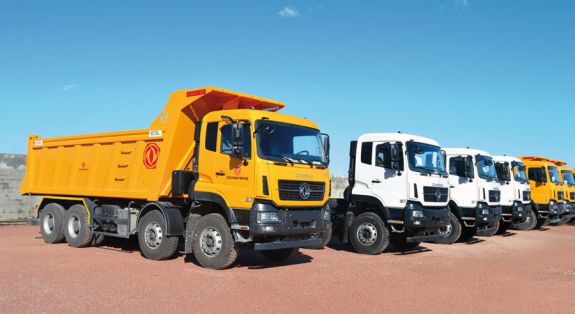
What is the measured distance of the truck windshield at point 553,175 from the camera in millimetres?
21538

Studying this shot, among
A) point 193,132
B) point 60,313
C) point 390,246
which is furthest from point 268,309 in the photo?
point 390,246

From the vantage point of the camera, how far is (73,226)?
1288cm

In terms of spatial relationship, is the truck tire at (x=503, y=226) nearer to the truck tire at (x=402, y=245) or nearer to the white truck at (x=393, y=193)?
the truck tire at (x=402, y=245)

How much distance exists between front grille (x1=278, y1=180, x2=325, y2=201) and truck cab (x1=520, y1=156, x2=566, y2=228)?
14.7 m

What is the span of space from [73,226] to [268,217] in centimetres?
646

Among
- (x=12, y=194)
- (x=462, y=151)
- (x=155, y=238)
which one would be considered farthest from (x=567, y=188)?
(x=12, y=194)

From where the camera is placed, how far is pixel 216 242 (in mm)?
9430

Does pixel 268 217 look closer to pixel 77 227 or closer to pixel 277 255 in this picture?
pixel 277 255

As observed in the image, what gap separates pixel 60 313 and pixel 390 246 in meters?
9.88

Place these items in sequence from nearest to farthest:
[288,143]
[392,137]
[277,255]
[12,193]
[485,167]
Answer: [288,143] → [277,255] → [392,137] → [485,167] → [12,193]

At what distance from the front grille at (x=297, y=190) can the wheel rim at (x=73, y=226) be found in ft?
21.0

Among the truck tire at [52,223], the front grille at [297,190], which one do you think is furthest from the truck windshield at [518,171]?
the truck tire at [52,223]

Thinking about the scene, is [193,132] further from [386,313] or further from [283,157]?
[386,313]

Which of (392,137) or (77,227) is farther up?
(392,137)
